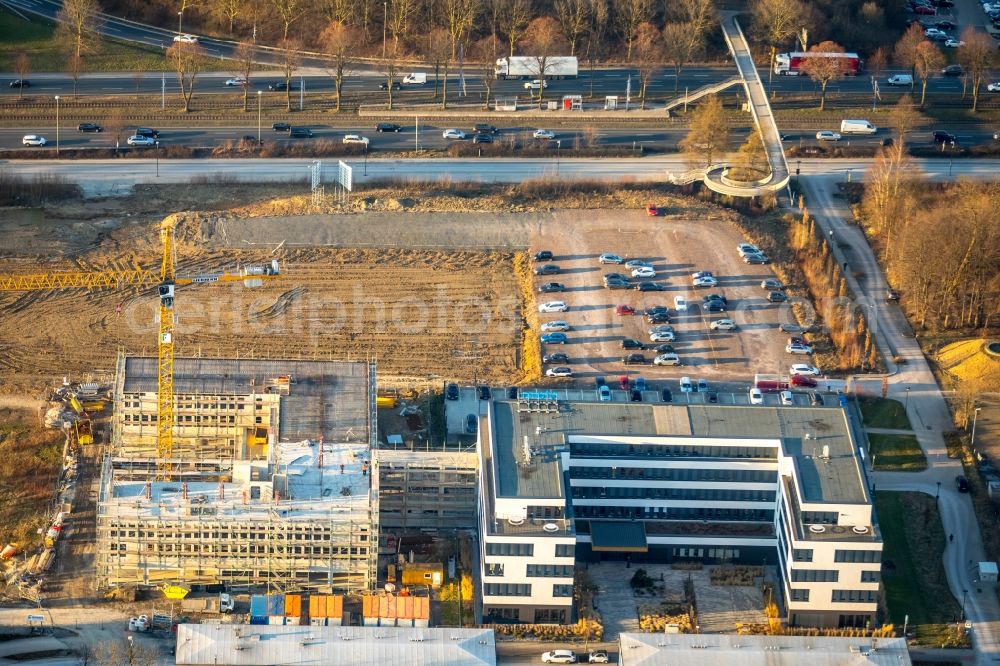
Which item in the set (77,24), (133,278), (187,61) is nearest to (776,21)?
(187,61)

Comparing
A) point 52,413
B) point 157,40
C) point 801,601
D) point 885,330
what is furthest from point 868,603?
point 157,40

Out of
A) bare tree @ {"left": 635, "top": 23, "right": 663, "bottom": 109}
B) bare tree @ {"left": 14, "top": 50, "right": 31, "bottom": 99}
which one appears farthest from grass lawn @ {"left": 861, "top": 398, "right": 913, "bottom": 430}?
bare tree @ {"left": 14, "top": 50, "right": 31, "bottom": 99}

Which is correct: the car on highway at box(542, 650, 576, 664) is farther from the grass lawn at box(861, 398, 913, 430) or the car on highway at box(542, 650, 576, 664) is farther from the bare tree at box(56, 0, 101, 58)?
the bare tree at box(56, 0, 101, 58)

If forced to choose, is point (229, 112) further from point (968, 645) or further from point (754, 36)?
point (968, 645)

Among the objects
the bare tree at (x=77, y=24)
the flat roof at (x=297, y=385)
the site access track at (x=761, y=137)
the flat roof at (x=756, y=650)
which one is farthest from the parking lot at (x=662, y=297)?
the bare tree at (x=77, y=24)

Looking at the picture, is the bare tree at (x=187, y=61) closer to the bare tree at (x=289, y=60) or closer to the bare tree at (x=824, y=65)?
the bare tree at (x=289, y=60)
